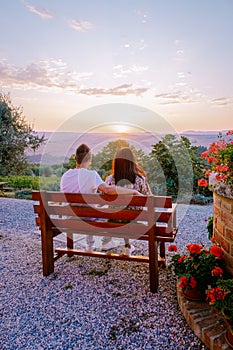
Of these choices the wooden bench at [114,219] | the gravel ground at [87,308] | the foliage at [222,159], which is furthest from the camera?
the wooden bench at [114,219]

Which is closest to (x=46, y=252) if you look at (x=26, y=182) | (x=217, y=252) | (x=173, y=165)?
(x=217, y=252)

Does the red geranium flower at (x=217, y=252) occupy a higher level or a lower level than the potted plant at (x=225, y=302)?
higher

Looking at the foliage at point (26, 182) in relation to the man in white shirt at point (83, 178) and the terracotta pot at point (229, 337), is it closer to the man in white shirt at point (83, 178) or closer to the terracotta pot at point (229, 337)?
the man in white shirt at point (83, 178)

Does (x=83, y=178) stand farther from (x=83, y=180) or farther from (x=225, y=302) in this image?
(x=225, y=302)

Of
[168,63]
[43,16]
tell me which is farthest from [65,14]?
[168,63]

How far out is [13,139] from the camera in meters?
10.2

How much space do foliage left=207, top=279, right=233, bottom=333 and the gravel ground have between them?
0.32 meters

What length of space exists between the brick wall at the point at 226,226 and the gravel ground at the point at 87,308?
26.4 inches

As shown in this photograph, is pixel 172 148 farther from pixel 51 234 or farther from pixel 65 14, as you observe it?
pixel 51 234

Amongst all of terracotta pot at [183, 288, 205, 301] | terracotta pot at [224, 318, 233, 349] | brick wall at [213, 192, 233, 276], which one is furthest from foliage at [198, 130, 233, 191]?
terracotta pot at [224, 318, 233, 349]

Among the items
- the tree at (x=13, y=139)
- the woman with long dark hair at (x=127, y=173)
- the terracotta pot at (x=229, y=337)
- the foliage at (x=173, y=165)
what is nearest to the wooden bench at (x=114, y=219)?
the woman with long dark hair at (x=127, y=173)

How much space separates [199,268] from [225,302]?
1.81 ft

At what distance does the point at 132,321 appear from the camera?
7.89 feet

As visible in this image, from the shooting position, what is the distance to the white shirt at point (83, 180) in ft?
11.0
